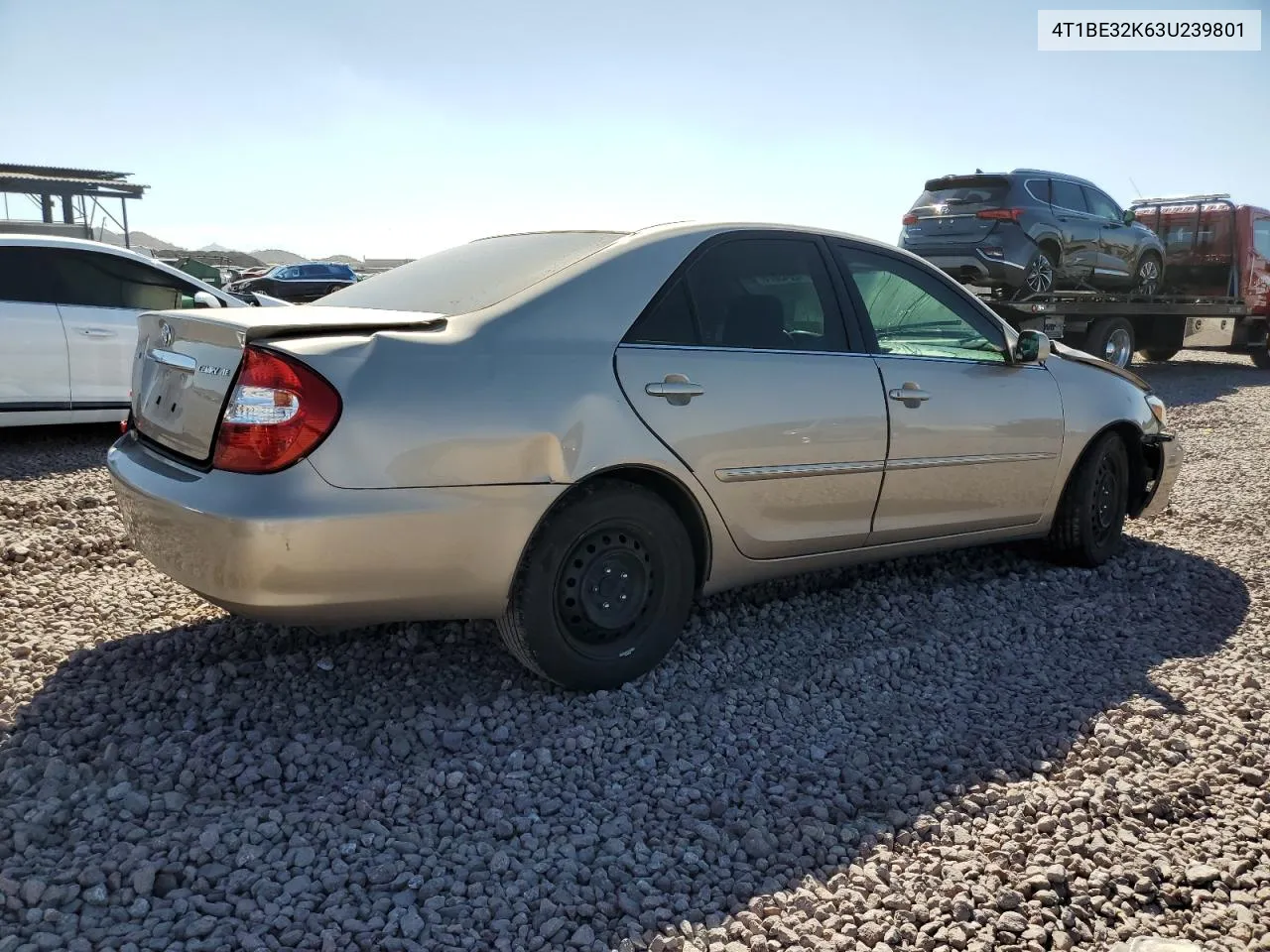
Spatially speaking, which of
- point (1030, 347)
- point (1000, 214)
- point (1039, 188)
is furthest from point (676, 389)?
point (1039, 188)

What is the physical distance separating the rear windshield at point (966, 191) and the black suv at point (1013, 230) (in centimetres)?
1

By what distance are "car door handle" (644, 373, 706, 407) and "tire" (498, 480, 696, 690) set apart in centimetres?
31

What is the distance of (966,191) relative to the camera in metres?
11.5

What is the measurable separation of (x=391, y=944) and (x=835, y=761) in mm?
1405

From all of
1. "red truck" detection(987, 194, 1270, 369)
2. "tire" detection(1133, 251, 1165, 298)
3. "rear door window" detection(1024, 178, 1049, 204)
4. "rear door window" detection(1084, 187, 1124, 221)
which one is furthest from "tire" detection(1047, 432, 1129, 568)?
"red truck" detection(987, 194, 1270, 369)

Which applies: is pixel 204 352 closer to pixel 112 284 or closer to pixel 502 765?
pixel 502 765

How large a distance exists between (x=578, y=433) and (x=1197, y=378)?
1538cm

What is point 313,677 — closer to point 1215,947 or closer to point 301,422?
point 301,422

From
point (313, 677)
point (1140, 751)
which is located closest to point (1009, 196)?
point (1140, 751)

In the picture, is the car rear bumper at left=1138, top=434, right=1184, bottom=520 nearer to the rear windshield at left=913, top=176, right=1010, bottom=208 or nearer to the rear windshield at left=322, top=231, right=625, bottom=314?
the rear windshield at left=322, top=231, right=625, bottom=314

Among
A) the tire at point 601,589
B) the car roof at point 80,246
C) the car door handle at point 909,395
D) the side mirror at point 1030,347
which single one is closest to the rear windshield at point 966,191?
the side mirror at point 1030,347

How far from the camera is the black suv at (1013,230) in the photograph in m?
11.2

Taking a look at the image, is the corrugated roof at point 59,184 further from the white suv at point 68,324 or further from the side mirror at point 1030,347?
the side mirror at point 1030,347

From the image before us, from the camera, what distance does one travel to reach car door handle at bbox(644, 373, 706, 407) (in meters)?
3.25
